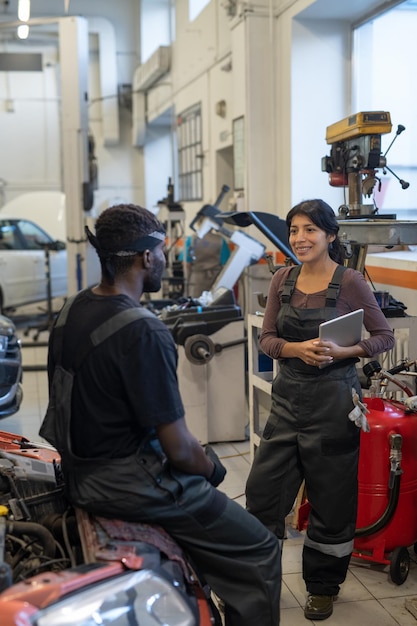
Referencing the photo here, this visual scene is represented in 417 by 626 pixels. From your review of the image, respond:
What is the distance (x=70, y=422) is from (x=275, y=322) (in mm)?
1079

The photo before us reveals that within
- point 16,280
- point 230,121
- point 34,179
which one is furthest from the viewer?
point 34,179

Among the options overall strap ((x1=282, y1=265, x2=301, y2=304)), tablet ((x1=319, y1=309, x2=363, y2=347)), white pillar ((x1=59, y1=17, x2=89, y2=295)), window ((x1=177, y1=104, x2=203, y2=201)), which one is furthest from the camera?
window ((x1=177, y1=104, x2=203, y2=201))

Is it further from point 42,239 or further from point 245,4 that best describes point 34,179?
point 245,4

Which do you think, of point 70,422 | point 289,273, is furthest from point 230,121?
point 70,422

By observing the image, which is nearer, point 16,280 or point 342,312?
point 342,312

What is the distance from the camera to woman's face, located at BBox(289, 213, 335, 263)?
8.10 ft

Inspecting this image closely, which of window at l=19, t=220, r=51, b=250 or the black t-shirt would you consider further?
window at l=19, t=220, r=51, b=250

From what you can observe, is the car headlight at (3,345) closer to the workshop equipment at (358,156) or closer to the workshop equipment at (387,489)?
the workshop equipment at (358,156)

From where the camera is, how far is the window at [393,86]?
15.9 feet

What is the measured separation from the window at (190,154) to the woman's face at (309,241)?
5.85m

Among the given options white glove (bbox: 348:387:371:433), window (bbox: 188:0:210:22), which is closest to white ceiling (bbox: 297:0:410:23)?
white glove (bbox: 348:387:371:433)

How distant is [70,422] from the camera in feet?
5.69

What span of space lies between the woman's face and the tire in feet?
4.00

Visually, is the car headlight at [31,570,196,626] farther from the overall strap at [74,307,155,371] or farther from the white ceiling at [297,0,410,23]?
the white ceiling at [297,0,410,23]
